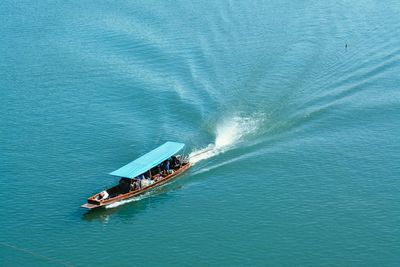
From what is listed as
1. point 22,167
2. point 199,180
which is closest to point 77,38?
point 22,167

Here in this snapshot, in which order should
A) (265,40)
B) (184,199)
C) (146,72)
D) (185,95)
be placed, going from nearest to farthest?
(184,199), (185,95), (146,72), (265,40)

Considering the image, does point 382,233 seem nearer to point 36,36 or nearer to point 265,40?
point 265,40

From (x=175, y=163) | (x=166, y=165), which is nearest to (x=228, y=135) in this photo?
(x=175, y=163)

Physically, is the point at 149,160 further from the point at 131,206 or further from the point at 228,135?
the point at 228,135

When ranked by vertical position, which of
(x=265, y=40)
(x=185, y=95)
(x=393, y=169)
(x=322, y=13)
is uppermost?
(x=322, y=13)

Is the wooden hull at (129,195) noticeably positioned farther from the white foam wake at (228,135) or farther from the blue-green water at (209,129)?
the white foam wake at (228,135)

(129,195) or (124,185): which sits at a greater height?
(124,185)
